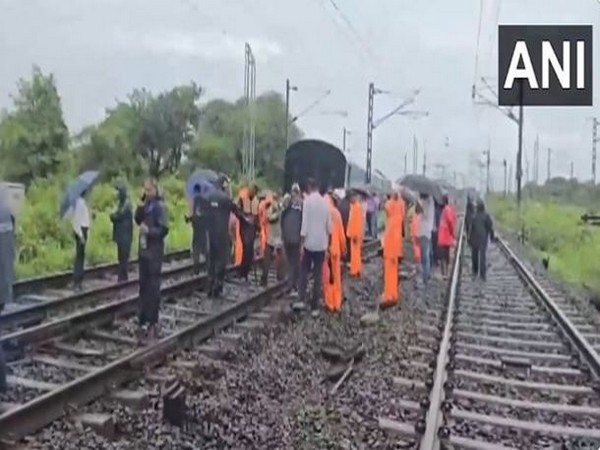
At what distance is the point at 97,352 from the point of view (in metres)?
4.13

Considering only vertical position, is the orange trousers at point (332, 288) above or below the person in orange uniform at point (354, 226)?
below

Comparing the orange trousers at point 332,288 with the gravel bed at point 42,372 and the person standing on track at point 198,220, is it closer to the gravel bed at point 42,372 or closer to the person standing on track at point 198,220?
the person standing on track at point 198,220

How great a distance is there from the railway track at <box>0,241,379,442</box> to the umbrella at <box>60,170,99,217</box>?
0.73m

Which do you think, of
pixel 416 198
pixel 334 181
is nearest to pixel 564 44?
pixel 416 198

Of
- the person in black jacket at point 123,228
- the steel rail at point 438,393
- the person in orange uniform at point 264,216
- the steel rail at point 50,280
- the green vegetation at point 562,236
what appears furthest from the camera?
the green vegetation at point 562,236

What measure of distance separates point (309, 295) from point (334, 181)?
4.93 feet

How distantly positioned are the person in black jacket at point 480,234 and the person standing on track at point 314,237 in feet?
8.04

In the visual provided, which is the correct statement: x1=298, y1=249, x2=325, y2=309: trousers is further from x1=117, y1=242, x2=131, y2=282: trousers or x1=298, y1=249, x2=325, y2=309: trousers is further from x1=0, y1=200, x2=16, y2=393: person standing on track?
x1=0, y1=200, x2=16, y2=393: person standing on track

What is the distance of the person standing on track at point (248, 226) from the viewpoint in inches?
263

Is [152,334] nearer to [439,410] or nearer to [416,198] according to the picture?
[439,410]

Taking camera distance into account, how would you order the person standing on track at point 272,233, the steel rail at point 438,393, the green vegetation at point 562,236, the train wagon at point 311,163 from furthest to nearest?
the green vegetation at point 562,236 → the train wagon at point 311,163 → the person standing on track at point 272,233 → the steel rail at point 438,393

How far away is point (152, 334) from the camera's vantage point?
451 cm

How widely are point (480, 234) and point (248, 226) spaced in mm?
2051

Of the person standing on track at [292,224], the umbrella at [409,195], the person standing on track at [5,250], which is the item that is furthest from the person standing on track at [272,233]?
the person standing on track at [5,250]
